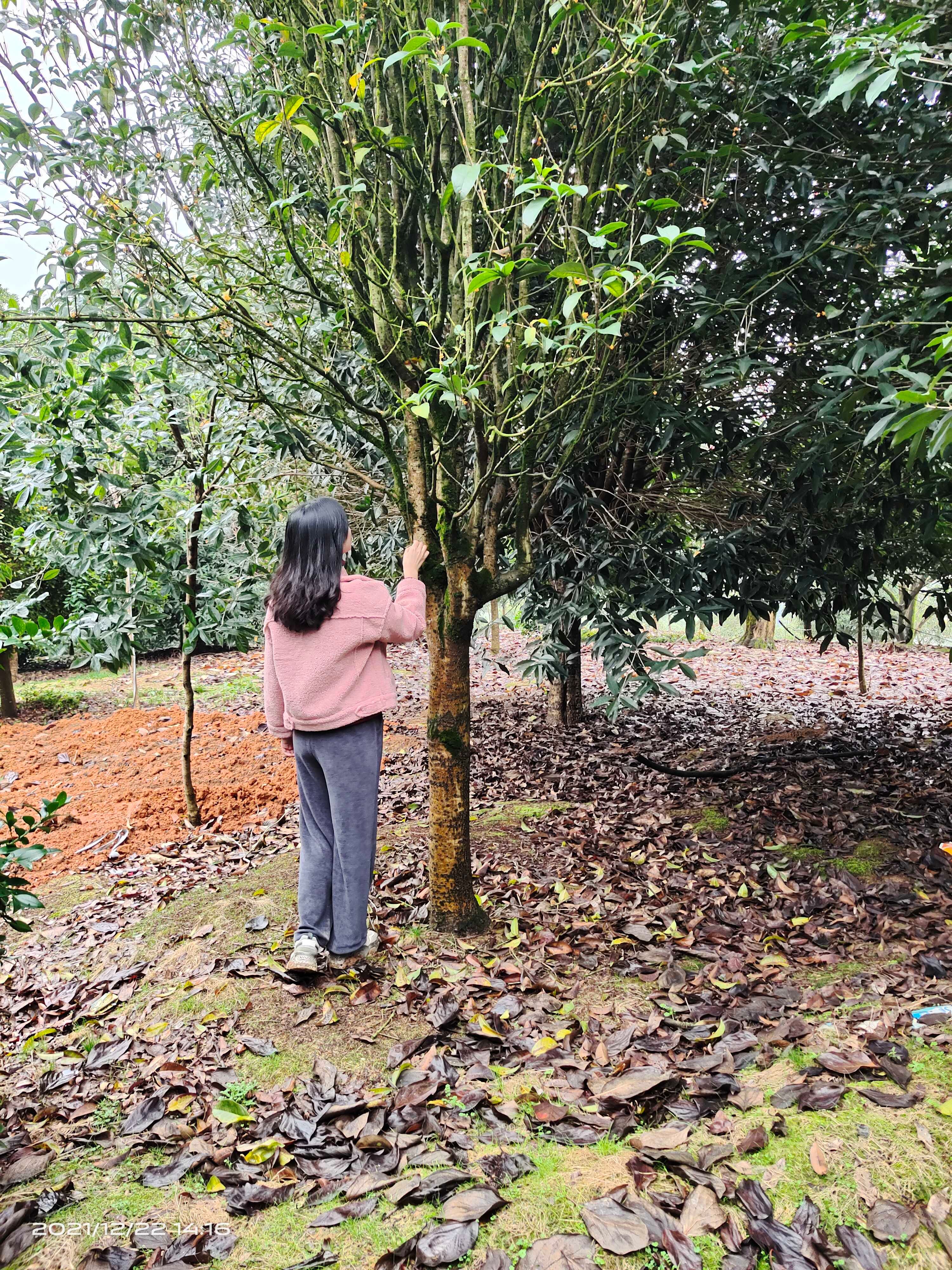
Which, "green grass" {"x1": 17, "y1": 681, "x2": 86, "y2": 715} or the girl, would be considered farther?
"green grass" {"x1": 17, "y1": 681, "x2": 86, "y2": 715}

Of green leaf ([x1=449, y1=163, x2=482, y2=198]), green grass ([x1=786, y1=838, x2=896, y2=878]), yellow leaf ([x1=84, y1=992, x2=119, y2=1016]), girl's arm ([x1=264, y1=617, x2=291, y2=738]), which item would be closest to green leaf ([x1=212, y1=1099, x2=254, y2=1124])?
yellow leaf ([x1=84, y1=992, x2=119, y2=1016])

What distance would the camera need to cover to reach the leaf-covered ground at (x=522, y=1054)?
1.72 metres

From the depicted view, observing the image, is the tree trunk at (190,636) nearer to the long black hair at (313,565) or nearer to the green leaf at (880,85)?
the long black hair at (313,565)

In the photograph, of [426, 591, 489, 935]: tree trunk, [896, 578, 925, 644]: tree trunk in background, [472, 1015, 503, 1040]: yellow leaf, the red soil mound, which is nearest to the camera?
[472, 1015, 503, 1040]: yellow leaf

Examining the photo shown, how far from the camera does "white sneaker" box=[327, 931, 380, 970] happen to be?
10.0ft

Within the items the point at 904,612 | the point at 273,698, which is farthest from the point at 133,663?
the point at 904,612

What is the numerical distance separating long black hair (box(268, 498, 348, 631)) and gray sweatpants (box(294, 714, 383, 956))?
458 mm

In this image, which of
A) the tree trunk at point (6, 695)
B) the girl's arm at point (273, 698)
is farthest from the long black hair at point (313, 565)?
the tree trunk at point (6, 695)

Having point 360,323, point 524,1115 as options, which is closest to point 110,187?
point 360,323

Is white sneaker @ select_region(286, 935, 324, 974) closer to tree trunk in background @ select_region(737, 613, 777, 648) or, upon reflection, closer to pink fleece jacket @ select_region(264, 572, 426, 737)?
pink fleece jacket @ select_region(264, 572, 426, 737)

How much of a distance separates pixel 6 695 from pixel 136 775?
4.35m

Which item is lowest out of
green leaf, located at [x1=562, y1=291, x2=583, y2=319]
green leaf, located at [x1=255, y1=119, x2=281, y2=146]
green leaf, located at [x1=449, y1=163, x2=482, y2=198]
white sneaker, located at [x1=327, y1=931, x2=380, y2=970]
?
white sneaker, located at [x1=327, y1=931, x2=380, y2=970]

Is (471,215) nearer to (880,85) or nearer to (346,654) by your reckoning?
(880,85)

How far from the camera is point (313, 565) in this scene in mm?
2877
